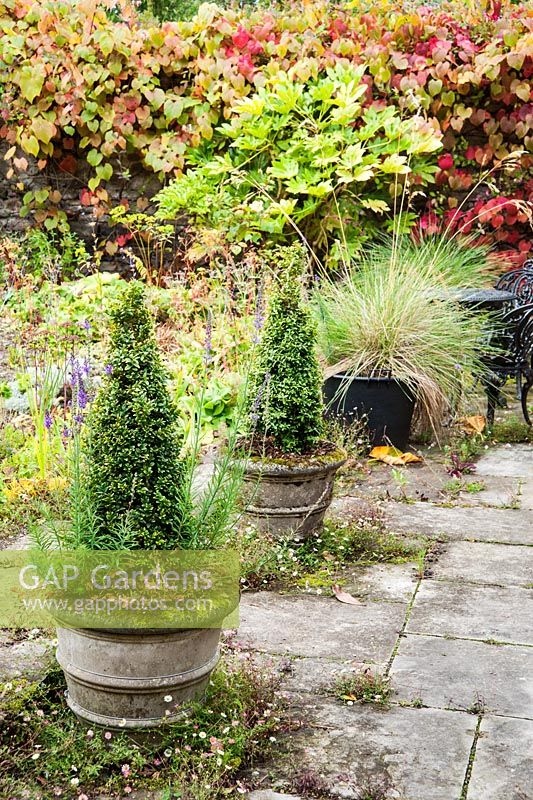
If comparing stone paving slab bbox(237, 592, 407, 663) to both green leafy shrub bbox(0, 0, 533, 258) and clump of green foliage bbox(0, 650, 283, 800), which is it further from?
green leafy shrub bbox(0, 0, 533, 258)

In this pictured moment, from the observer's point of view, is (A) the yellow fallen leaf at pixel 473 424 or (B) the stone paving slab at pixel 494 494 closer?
(B) the stone paving slab at pixel 494 494

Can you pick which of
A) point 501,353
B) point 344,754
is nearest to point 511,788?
point 344,754

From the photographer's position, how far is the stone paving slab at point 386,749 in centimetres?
224

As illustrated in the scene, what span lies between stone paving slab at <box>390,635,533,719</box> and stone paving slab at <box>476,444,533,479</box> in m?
Result: 2.14

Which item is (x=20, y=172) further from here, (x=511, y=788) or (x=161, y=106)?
(x=511, y=788)

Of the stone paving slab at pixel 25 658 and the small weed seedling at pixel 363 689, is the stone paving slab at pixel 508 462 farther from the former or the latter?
Answer: the stone paving slab at pixel 25 658

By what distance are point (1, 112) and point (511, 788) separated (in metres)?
7.55

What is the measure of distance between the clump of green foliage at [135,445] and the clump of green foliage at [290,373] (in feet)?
4.27

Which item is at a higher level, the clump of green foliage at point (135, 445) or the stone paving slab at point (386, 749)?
the clump of green foliage at point (135, 445)

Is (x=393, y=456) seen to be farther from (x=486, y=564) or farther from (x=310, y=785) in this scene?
(x=310, y=785)

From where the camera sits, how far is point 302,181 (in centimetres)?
721

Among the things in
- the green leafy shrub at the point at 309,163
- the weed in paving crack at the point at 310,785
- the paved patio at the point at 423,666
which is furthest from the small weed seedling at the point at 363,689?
the green leafy shrub at the point at 309,163

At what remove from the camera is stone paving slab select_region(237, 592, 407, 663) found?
2994 millimetres

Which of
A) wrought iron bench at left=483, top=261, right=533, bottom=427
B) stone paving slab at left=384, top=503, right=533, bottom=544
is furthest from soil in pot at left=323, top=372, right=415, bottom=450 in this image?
stone paving slab at left=384, top=503, right=533, bottom=544
